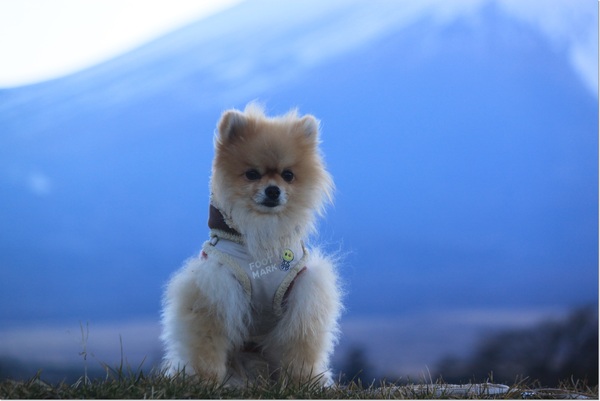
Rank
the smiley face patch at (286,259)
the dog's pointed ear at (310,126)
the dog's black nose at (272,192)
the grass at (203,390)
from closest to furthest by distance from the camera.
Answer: the grass at (203,390) < the dog's black nose at (272,192) < the smiley face patch at (286,259) < the dog's pointed ear at (310,126)

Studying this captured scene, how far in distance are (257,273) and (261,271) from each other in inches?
0.9

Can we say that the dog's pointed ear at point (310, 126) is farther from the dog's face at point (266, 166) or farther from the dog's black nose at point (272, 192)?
the dog's black nose at point (272, 192)

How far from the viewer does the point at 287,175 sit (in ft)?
12.1

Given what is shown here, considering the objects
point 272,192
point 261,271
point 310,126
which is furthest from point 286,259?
point 310,126

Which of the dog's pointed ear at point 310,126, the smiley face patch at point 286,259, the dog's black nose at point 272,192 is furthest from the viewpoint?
the dog's pointed ear at point 310,126

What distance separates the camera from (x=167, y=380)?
3260 mm

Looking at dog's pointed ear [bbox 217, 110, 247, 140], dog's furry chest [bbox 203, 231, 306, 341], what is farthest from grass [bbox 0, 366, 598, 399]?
dog's pointed ear [bbox 217, 110, 247, 140]

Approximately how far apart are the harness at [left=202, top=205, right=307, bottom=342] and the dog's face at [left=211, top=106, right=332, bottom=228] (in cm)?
14

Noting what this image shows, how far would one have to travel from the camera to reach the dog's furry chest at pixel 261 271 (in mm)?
3658

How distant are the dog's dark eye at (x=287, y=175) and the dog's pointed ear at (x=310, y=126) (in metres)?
0.25

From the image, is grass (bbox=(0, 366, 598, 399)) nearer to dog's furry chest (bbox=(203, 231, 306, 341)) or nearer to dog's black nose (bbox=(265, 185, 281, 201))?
dog's furry chest (bbox=(203, 231, 306, 341))

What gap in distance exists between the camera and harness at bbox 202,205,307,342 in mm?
3660

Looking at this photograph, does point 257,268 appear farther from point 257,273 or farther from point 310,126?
point 310,126

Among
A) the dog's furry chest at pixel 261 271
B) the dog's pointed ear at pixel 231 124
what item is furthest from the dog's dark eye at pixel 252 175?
the dog's furry chest at pixel 261 271
